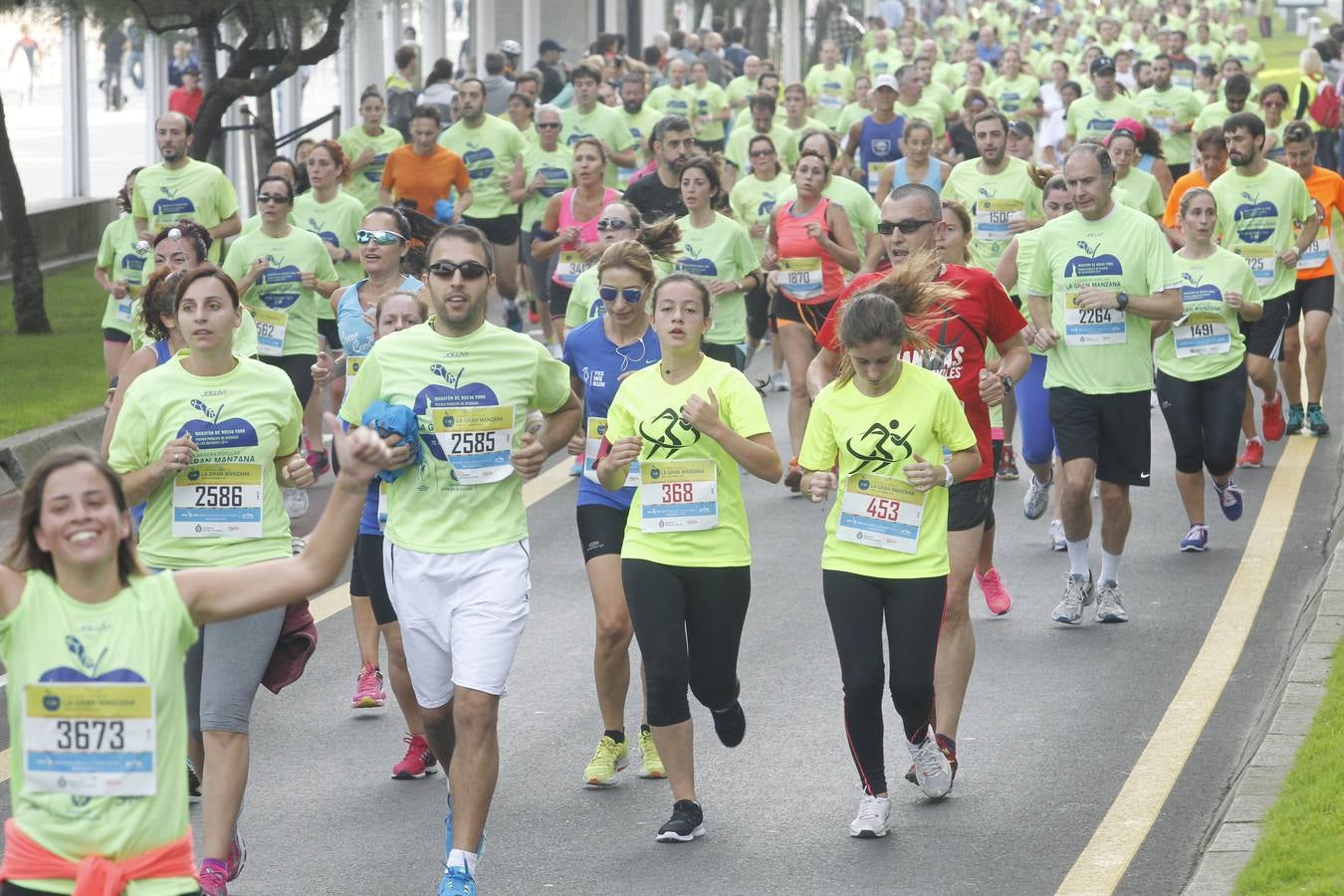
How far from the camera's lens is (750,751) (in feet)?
26.6

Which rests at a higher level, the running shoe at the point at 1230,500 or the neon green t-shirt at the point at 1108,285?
the neon green t-shirt at the point at 1108,285

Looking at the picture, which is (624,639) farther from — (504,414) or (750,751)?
(504,414)

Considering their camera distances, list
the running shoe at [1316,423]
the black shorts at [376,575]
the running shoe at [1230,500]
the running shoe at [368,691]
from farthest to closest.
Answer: the running shoe at [1316,423] → the running shoe at [1230,500] → the running shoe at [368,691] → the black shorts at [376,575]

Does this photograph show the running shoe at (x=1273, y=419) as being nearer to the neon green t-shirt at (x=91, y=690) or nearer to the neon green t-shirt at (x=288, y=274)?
the neon green t-shirt at (x=288, y=274)

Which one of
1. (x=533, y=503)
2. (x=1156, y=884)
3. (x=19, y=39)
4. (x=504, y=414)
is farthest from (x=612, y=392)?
(x=19, y=39)

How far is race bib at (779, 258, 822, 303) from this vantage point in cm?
1330

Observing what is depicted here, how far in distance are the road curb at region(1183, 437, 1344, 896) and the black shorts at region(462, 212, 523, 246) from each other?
9.90 metres

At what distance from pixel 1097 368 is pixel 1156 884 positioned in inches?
152

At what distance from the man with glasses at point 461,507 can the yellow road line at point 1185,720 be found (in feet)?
5.72

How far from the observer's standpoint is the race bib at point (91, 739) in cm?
461

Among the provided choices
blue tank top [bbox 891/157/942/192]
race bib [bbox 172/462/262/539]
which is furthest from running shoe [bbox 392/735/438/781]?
blue tank top [bbox 891/157/942/192]

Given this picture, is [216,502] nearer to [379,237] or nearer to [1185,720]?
[379,237]

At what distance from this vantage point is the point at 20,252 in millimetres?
17812

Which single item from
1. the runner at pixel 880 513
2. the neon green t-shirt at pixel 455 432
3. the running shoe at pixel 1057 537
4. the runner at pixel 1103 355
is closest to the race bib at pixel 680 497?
the runner at pixel 880 513
